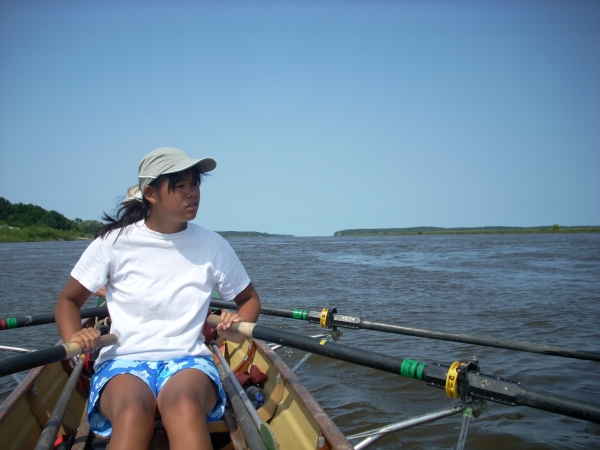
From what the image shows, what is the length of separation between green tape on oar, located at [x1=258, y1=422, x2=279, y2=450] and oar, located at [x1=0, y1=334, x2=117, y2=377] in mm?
835

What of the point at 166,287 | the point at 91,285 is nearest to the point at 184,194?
the point at 166,287

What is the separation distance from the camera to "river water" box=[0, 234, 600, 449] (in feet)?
14.4

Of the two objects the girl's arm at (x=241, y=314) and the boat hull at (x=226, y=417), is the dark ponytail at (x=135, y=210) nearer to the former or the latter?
the girl's arm at (x=241, y=314)

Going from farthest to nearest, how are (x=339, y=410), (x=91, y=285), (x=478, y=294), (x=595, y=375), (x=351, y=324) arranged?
(x=478, y=294) → (x=595, y=375) → (x=339, y=410) → (x=351, y=324) → (x=91, y=285)

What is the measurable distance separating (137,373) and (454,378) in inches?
57.8

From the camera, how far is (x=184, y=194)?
2.37m

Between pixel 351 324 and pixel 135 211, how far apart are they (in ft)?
8.27

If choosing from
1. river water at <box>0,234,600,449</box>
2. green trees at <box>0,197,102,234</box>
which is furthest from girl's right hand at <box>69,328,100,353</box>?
green trees at <box>0,197,102,234</box>

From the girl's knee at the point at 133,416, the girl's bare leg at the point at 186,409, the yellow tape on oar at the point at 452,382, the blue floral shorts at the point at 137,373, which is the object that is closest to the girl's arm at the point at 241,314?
the blue floral shorts at the point at 137,373

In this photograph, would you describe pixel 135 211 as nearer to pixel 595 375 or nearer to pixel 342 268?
pixel 595 375

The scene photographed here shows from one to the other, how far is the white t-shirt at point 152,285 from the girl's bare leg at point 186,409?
0.60 feet

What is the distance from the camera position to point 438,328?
8344 millimetres

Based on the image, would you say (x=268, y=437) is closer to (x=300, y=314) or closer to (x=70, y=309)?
(x=70, y=309)

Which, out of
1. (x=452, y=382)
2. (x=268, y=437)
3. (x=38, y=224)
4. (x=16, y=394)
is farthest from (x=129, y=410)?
(x=38, y=224)
